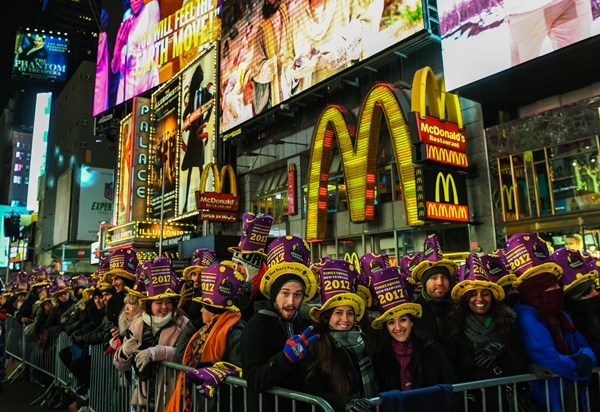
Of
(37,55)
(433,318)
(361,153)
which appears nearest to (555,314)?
(433,318)

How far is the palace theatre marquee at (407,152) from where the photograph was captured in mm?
14102

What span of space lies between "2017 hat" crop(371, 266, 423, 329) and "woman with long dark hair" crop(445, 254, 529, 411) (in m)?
0.59

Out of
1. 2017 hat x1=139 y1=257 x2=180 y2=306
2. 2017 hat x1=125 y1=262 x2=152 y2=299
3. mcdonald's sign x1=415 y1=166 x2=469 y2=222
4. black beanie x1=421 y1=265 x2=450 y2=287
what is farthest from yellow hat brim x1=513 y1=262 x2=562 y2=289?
mcdonald's sign x1=415 y1=166 x2=469 y2=222

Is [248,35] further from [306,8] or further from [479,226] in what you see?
[479,226]

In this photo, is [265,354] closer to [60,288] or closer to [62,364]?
[62,364]

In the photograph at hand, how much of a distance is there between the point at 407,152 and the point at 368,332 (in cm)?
1204

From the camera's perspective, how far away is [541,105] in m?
15.2

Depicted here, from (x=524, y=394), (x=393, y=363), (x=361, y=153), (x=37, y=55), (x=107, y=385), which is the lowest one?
(x=107, y=385)

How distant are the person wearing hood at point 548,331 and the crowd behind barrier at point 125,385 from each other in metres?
0.10

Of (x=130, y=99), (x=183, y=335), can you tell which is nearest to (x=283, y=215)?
(x=183, y=335)

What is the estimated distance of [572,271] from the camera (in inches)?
198

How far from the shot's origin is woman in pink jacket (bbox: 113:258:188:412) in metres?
5.11

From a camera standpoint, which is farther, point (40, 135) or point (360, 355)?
point (40, 135)

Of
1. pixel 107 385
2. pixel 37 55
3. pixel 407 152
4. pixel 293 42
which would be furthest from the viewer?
pixel 37 55
